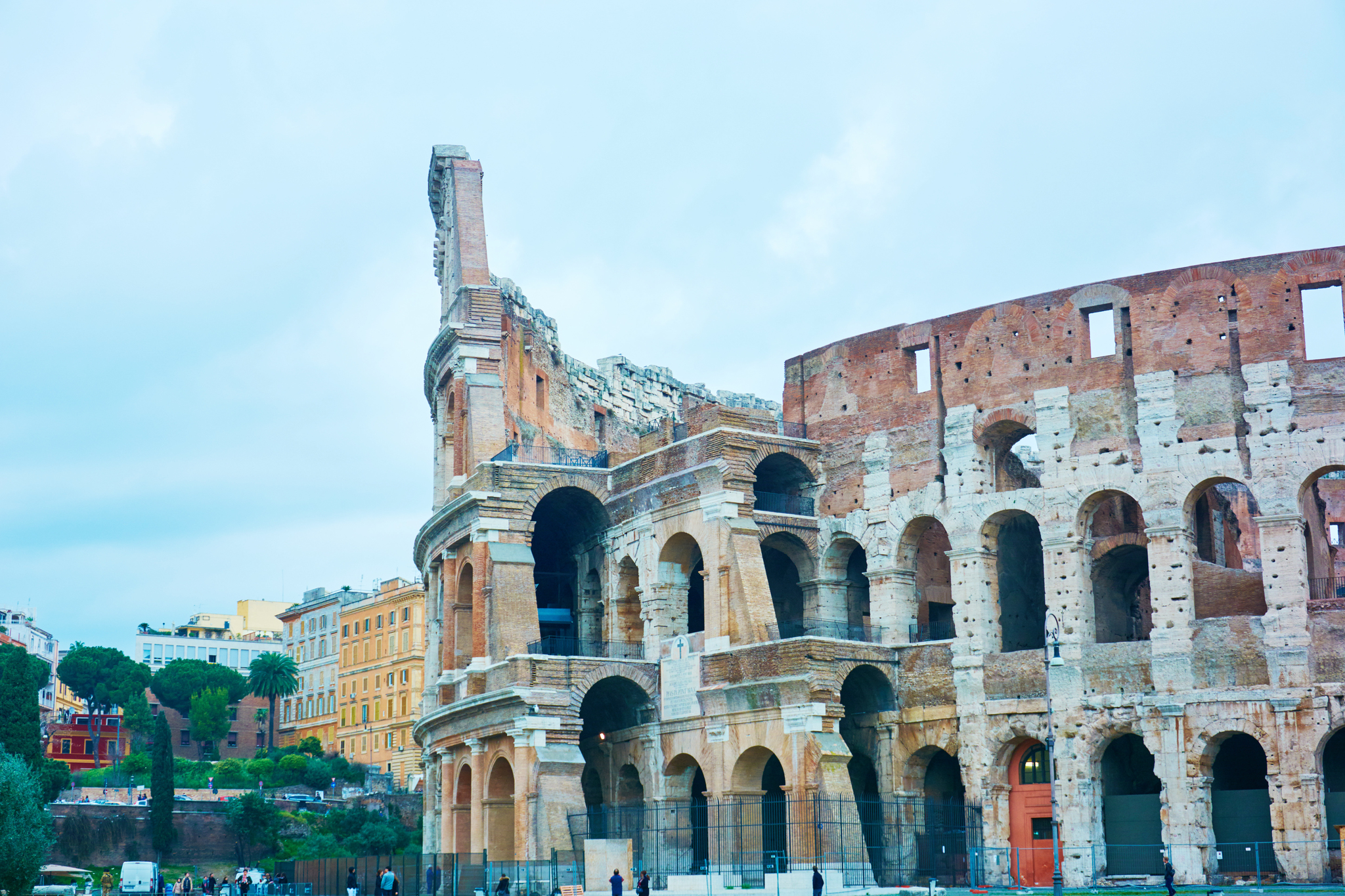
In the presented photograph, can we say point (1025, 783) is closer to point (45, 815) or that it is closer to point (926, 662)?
point (926, 662)

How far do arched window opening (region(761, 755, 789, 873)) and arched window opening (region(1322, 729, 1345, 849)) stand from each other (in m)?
11.6

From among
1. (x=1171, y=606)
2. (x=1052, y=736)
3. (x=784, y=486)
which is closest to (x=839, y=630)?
(x=784, y=486)

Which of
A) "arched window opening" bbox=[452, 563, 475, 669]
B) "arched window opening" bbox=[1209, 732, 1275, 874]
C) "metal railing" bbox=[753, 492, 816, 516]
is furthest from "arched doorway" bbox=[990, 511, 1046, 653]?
"arched window opening" bbox=[452, 563, 475, 669]

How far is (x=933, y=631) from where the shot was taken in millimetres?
42938

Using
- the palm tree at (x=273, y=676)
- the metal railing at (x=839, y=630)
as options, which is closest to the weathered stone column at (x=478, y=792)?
the metal railing at (x=839, y=630)

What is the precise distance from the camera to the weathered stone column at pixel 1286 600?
3381 cm

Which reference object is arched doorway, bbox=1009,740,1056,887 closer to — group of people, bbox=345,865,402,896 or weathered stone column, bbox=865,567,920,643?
weathered stone column, bbox=865,567,920,643

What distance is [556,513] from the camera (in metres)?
48.2

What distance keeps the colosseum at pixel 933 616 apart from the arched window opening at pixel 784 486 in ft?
0.32

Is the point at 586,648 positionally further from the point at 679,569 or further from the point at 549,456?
the point at 549,456

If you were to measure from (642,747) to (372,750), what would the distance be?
167 feet

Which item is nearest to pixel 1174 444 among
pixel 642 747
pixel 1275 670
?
pixel 1275 670

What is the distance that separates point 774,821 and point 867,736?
10.6 ft

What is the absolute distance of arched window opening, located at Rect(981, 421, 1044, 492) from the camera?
39.6 m
